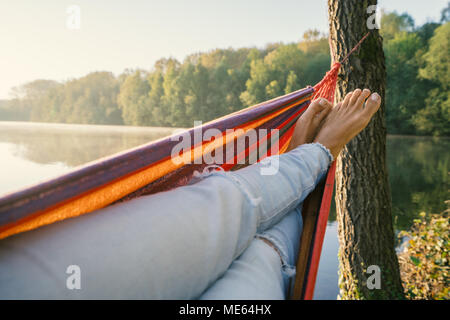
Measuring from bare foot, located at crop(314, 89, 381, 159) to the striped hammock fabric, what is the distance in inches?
7.4

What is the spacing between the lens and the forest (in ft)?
64.4

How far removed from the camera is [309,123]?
1480mm

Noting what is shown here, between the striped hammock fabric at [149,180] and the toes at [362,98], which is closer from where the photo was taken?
the striped hammock fabric at [149,180]

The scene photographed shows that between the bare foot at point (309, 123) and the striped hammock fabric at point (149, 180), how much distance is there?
7cm

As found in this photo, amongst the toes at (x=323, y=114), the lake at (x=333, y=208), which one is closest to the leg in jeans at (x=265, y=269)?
the lake at (x=333, y=208)

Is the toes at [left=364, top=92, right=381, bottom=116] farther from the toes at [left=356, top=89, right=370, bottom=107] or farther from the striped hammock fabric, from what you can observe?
the striped hammock fabric

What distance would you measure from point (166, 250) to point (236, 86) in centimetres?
2864

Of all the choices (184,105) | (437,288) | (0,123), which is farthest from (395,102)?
(0,123)

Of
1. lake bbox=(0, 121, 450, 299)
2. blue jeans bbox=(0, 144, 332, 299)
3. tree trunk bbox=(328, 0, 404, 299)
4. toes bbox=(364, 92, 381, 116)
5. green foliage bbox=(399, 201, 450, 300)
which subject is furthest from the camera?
lake bbox=(0, 121, 450, 299)

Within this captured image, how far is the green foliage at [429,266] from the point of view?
2320 mm

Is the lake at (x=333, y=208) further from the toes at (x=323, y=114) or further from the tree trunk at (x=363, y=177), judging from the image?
the tree trunk at (x=363, y=177)

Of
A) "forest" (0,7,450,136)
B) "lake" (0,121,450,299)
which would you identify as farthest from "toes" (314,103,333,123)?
"forest" (0,7,450,136)
